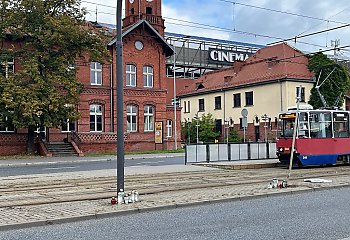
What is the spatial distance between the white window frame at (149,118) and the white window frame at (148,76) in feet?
6.44

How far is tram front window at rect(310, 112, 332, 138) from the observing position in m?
23.1

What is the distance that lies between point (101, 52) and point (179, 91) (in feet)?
128

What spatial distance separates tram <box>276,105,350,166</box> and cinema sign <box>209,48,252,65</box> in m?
57.5

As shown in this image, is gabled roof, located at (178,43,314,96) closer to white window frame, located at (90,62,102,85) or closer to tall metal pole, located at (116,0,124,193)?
white window frame, located at (90,62,102,85)

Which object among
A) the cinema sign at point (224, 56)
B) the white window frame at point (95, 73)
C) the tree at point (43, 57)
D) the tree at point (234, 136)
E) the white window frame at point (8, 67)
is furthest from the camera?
the cinema sign at point (224, 56)

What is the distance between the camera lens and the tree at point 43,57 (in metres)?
33.7

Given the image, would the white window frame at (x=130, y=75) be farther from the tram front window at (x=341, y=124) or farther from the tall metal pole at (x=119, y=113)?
the tall metal pole at (x=119, y=113)

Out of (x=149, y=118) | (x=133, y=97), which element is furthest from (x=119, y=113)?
(x=149, y=118)

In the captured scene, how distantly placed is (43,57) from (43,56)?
0.08 metres

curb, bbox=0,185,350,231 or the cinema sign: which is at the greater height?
the cinema sign

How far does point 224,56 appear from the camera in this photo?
272 ft

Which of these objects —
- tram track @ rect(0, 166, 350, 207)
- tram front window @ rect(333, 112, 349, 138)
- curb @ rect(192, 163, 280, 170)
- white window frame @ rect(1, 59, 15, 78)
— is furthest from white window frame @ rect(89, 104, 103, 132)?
tram track @ rect(0, 166, 350, 207)

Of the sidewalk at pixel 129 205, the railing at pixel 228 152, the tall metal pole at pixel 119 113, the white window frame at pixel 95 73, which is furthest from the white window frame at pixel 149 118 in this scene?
the tall metal pole at pixel 119 113

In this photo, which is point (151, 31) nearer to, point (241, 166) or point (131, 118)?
point (131, 118)
